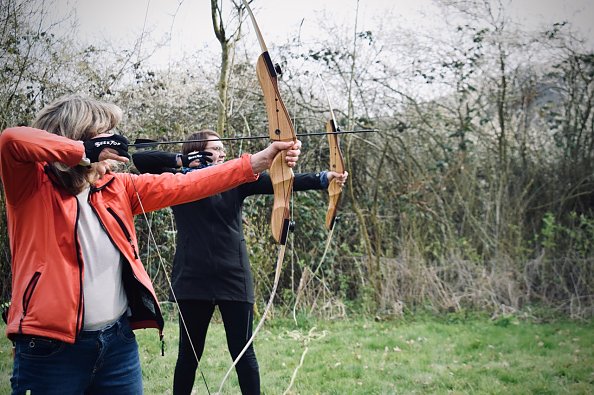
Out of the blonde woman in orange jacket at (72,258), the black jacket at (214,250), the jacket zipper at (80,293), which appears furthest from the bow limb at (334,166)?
the jacket zipper at (80,293)

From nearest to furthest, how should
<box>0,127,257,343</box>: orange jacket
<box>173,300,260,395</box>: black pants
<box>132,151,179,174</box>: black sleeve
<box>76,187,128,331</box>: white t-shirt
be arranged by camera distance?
<box>0,127,257,343</box>: orange jacket, <box>76,187,128,331</box>: white t-shirt, <box>173,300,260,395</box>: black pants, <box>132,151,179,174</box>: black sleeve

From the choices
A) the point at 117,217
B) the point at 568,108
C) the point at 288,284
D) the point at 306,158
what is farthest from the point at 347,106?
the point at 117,217

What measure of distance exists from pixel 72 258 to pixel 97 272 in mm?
78

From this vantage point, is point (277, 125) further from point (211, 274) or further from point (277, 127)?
point (211, 274)

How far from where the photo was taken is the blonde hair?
4.54 feet

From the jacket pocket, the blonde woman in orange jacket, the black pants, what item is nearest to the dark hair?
the black pants

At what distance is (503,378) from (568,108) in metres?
3.49

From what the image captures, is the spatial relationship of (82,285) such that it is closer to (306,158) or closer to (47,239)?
(47,239)

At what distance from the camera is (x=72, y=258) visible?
4.44ft

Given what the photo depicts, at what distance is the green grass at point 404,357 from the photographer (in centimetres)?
318

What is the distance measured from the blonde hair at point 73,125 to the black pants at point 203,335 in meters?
1.04

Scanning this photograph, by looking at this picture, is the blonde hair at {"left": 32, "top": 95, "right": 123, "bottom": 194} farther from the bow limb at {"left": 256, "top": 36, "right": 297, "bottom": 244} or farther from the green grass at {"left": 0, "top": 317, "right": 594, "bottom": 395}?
the green grass at {"left": 0, "top": 317, "right": 594, "bottom": 395}

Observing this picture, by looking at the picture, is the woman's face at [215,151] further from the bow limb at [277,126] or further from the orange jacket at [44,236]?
the orange jacket at [44,236]

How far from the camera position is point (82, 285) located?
1349mm
